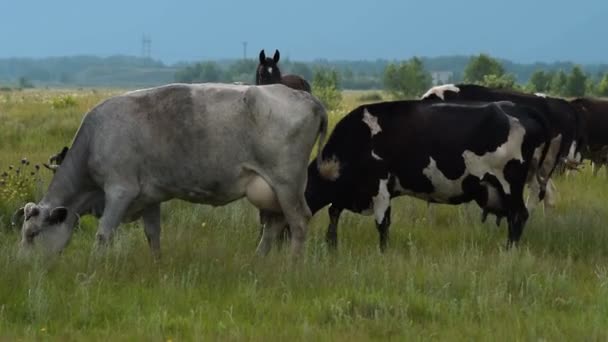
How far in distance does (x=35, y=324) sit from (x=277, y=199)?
3.22 m

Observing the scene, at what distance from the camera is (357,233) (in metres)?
12.5

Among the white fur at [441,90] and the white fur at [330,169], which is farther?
the white fur at [441,90]

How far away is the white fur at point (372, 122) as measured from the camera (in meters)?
11.8

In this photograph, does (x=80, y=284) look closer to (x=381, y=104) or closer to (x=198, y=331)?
(x=198, y=331)

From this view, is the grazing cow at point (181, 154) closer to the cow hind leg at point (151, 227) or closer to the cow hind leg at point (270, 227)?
the cow hind leg at point (151, 227)

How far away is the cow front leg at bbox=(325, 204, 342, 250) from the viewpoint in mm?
11508

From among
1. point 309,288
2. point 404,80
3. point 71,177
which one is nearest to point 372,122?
point 309,288

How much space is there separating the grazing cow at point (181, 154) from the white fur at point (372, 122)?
5.37ft

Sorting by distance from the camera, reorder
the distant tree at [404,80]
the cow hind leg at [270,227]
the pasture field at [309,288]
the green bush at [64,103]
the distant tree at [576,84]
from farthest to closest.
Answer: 1. the distant tree at [404,80]
2. the distant tree at [576,84]
3. the green bush at [64,103]
4. the cow hind leg at [270,227]
5. the pasture field at [309,288]

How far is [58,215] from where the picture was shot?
9.95 meters

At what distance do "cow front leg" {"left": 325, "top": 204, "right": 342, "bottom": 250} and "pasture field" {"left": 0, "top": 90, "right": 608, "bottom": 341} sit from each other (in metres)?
0.13

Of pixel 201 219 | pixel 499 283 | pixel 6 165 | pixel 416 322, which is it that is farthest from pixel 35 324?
pixel 6 165

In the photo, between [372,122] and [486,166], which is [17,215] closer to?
[372,122]

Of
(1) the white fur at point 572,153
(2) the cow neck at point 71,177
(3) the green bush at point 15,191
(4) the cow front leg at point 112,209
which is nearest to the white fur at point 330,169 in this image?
(4) the cow front leg at point 112,209
